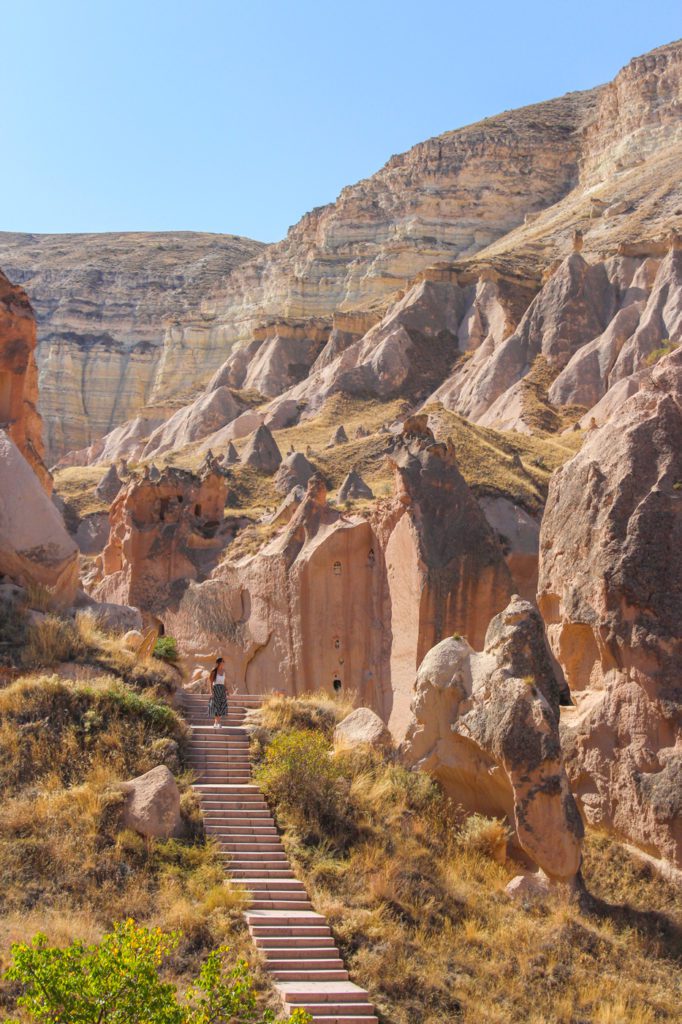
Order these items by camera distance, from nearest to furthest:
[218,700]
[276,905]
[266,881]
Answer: [276,905]
[266,881]
[218,700]

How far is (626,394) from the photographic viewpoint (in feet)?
159

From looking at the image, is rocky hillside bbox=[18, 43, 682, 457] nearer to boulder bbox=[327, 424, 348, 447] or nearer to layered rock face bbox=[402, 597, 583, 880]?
boulder bbox=[327, 424, 348, 447]

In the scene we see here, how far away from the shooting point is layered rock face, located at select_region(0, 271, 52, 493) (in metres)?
25.9

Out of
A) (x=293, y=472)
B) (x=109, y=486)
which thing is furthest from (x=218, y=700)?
(x=109, y=486)

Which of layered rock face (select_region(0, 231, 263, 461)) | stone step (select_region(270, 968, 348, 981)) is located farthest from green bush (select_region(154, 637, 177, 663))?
layered rock face (select_region(0, 231, 263, 461))

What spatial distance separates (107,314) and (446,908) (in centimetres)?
10888

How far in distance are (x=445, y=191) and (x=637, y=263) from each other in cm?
4371

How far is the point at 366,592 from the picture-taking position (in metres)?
32.6

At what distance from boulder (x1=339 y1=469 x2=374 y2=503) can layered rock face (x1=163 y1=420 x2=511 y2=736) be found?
20.8 ft

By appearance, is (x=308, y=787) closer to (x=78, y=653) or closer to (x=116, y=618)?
(x=78, y=653)

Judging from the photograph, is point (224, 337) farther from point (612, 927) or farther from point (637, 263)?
point (612, 927)

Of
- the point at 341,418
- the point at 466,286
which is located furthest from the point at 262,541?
the point at 466,286

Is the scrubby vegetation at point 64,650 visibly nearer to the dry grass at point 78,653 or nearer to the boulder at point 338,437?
the dry grass at point 78,653

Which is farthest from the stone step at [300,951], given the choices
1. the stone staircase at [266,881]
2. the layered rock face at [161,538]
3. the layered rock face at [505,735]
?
the layered rock face at [161,538]
